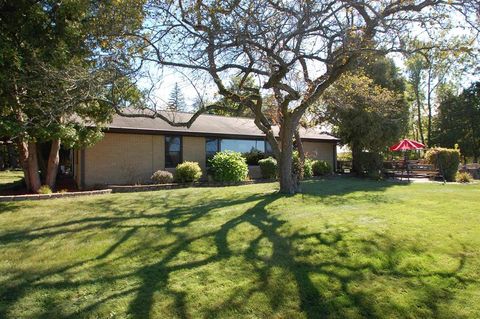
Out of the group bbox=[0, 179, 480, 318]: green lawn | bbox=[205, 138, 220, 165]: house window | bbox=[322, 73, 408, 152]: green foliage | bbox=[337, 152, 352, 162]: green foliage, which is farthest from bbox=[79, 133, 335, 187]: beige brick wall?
bbox=[337, 152, 352, 162]: green foliage

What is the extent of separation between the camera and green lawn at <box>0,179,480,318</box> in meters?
4.33

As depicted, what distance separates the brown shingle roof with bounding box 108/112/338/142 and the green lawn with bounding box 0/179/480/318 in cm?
666

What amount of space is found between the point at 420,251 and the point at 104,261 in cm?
514

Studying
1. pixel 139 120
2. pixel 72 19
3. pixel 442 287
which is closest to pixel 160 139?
pixel 139 120

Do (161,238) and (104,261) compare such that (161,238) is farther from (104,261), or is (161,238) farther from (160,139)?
(160,139)

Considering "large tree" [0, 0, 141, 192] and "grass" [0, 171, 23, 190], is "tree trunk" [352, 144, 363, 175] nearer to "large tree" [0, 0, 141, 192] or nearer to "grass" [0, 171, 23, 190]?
"large tree" [0, 0, 141, 192]

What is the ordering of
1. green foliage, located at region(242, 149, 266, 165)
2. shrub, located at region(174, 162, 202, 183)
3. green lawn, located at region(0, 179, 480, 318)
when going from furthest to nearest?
green foliage, located at region(242, 149, 266, 165) < shrub, located at region(174, 162, 202, 183) < green lawn, located at region(0, 179, 480, 318)

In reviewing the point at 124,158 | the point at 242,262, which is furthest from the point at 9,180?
the point at 242,262

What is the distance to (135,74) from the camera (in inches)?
420

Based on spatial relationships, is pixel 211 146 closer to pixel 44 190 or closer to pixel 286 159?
pixel 286 159

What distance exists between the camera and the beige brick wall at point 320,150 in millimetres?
25078

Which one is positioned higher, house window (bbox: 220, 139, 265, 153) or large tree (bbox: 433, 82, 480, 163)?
large tree (bbox: 433, 82, 480, 163)

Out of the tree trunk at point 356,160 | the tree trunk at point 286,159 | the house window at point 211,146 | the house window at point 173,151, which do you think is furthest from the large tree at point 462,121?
the tree trunk at point 286,159

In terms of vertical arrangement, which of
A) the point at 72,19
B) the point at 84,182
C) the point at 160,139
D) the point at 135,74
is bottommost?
the point at 84,182
